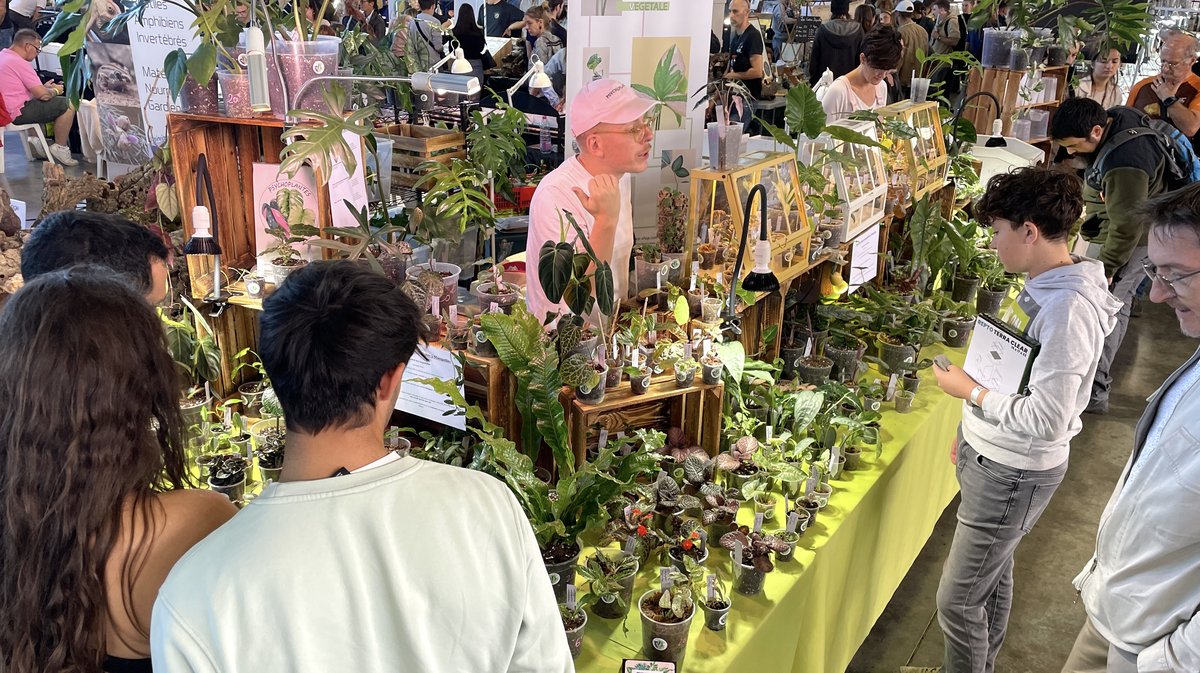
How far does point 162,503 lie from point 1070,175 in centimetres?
241

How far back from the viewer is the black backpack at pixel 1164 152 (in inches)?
166

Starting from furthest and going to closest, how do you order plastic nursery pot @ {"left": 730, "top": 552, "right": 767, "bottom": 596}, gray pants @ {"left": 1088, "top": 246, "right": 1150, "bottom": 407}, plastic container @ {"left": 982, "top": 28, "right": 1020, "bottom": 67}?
plastic container @ {"left": 982, "top": 28, "right": 1020, "bottom": 67}, gray pants @ {"left": 1088, "top": 246, "right": 1150, "bottom": 407}, plastic nursery pot @ {"left": 730, "top": 552, "right": 767, "bottom": 596}

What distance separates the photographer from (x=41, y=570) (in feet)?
3.97

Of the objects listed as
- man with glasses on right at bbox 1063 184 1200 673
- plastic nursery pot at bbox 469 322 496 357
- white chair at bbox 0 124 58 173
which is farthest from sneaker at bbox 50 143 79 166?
man with glasses on right at bbox 1063 184 1200 673

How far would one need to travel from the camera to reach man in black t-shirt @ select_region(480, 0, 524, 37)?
376 inches

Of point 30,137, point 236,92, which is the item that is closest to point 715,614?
point 236,92

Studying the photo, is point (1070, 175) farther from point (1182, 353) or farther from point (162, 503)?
point (1182, 353)

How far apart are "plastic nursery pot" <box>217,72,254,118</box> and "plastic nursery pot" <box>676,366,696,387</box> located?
161 cm

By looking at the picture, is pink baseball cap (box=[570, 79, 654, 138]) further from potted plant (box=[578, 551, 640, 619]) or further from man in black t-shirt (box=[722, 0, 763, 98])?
man in black t-shirt (box=[722, 0, 763, 98])

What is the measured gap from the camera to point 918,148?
452 centimetres

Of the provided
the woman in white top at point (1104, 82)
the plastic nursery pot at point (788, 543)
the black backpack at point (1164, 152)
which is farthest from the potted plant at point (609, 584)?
the woman in white top at point (1104, 82)

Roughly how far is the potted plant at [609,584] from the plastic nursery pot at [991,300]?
2.87 meters

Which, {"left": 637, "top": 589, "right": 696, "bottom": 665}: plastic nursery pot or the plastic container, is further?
the plastic container

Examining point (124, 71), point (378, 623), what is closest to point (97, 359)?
point (378, 623)
